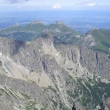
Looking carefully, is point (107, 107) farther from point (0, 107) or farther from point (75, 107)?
point (0, 107)

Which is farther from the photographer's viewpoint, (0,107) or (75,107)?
(0,107)

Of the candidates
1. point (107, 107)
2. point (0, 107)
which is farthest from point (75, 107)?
point (0, 107)

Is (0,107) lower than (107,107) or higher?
lower

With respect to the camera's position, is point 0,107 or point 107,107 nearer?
point 107,107

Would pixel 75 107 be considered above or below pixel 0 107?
above
